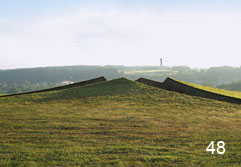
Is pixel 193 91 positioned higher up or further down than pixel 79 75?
higher up

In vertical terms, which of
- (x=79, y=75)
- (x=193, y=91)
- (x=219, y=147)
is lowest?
(x=219, y=147)

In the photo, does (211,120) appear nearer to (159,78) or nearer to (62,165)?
(62,165)

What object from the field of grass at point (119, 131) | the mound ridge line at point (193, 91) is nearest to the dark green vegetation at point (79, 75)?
the mound ridge line at point (193, 91)

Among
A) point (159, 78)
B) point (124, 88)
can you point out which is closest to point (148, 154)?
point (124, 88)

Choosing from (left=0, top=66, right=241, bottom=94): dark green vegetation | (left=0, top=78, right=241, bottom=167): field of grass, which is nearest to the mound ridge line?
(left=0, top=78, right=241, bottom=167): field of grass

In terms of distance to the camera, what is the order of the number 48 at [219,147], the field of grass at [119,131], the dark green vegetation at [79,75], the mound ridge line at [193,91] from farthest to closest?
the dark green vegetation at [79,75] < the mound ridge line at [193,91] < the number 48 at [219,147] < the field of grass at [119,131]

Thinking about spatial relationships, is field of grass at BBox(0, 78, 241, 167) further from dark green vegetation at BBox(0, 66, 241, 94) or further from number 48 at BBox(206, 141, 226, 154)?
dark green vegetation at BBox(0, 66, 241, 94)

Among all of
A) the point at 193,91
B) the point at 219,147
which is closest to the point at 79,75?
the point at 193,91

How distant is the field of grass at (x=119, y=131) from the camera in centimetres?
658

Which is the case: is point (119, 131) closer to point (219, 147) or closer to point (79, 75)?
point (219, 147)

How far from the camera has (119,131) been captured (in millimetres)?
8789

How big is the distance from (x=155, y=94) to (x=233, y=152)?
8.71m

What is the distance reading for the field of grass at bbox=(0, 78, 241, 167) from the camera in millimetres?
6582

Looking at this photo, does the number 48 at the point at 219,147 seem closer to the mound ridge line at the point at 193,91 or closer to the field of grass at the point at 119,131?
the field of grass at the point at 119,131
